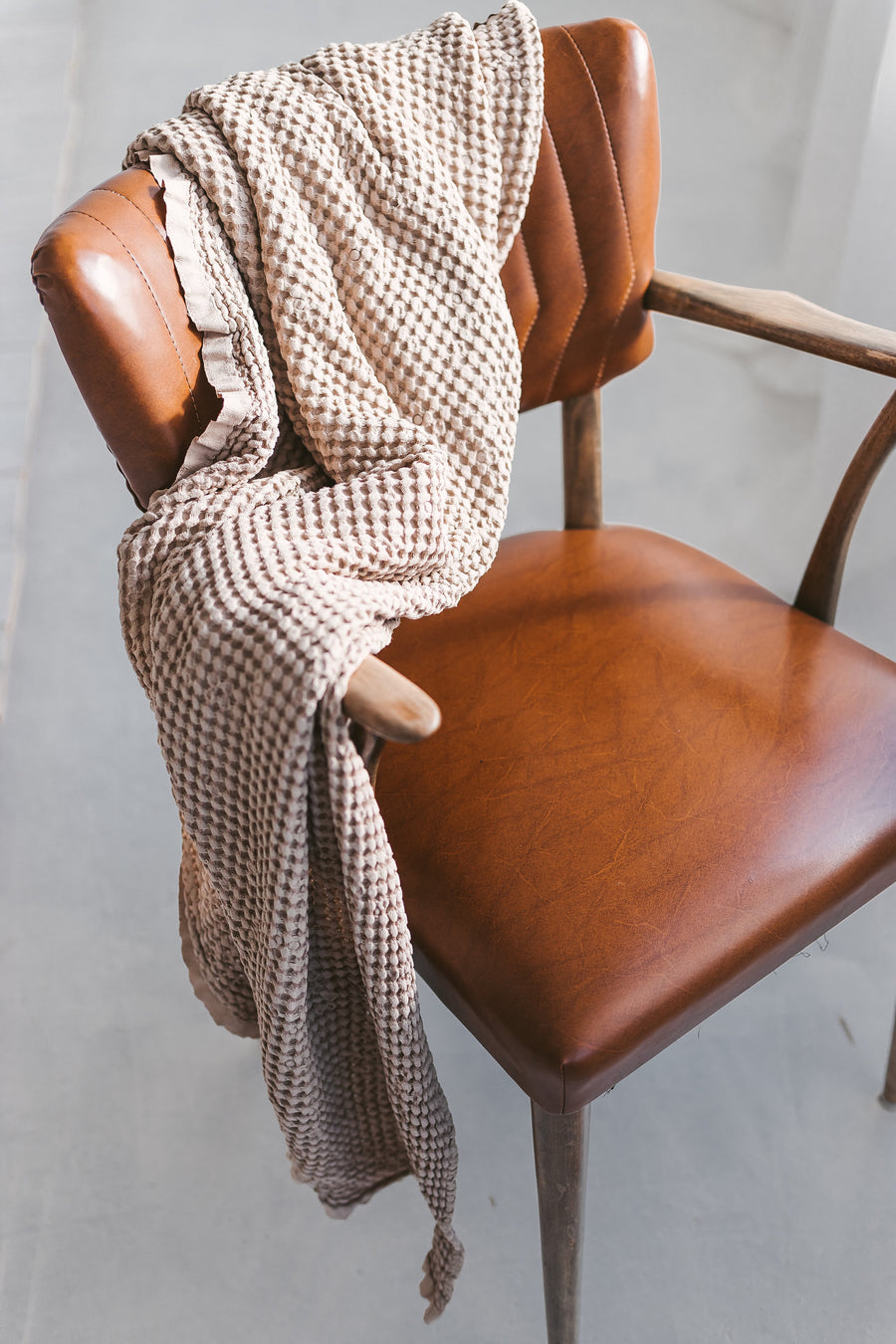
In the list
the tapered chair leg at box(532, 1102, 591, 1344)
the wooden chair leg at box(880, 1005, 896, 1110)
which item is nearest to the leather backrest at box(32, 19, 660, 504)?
the tapered chair leg at box(532, 1102, 591, 1344)

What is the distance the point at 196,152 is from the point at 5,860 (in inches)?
38.1

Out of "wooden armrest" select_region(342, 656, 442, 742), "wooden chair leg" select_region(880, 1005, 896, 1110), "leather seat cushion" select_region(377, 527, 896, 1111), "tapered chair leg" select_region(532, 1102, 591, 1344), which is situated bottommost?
"wooden chair leg" select_region(880, 1005, 896, 1110)

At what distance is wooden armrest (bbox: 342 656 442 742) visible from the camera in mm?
643

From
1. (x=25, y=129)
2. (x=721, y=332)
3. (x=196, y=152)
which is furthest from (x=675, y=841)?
(x=25, y=129)

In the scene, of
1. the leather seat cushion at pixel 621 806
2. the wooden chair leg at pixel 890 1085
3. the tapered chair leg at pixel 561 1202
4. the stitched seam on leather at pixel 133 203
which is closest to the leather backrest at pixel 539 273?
the stitched seam on leather at pixel 133 203

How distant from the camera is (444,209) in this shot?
916 millimetres

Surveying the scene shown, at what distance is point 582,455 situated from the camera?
3.80 ft

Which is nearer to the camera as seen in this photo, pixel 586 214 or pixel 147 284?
pixel 147 284

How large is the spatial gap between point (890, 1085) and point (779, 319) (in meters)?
0.81

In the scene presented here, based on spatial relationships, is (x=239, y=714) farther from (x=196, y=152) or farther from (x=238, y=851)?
(x=196, y=152)

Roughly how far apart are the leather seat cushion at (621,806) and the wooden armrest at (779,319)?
0.24 metres

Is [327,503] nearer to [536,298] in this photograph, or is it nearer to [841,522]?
[536,298]

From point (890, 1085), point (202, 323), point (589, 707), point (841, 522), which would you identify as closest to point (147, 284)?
point (202, 323)

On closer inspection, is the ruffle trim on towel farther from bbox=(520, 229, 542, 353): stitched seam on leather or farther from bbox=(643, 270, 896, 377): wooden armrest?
bbox=(643, 270, 896, 377): wooden armrest
